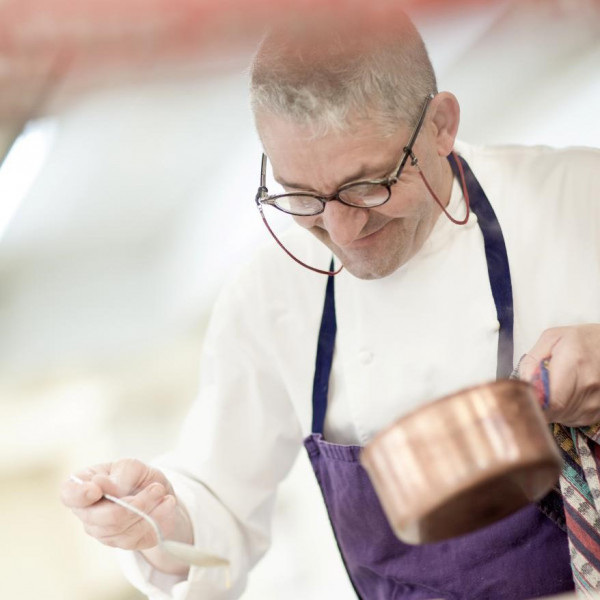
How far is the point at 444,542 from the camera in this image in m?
1.65

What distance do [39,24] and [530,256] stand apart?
114cm

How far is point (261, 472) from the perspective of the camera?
192 cm

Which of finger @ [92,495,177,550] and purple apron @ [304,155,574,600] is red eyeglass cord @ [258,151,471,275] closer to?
purple apron @ [304,155,574,600]

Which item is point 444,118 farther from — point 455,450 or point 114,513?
point 114,513

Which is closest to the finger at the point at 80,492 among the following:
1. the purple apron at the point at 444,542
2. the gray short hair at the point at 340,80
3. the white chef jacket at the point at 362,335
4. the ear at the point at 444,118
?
the white chef jacket at the point at 362,335

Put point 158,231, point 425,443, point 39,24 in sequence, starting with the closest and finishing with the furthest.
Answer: point 39,24, point 425,443, point 158,231

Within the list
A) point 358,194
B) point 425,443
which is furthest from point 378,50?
point 425,443

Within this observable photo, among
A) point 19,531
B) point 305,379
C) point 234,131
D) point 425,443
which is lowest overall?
point 19,531

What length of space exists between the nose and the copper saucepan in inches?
20.9

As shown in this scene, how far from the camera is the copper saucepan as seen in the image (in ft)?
2.96

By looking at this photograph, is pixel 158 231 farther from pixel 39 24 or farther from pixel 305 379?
pixel 39 24

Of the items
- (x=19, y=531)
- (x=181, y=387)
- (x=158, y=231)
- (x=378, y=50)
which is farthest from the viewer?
(x=181, y=387)

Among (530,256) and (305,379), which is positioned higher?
(530,256)

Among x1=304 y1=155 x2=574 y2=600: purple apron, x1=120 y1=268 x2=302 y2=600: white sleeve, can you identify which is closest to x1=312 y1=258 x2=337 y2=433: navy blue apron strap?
x1=304 y1=155 x2=574 y2=600: purple apron
